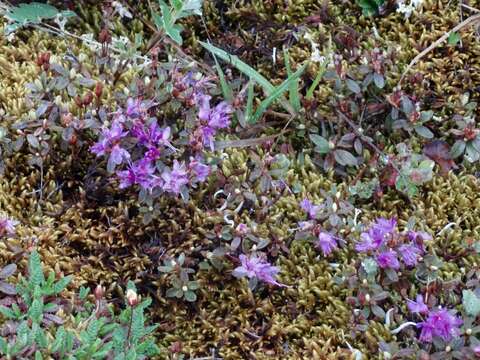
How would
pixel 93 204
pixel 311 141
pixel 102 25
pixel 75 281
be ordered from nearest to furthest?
pixel 75 281
pixel 93 204
pixel 311 141
pixel 102 25

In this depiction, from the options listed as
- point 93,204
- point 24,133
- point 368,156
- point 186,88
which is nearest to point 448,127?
point 368,156

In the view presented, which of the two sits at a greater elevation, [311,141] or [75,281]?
[311,141]

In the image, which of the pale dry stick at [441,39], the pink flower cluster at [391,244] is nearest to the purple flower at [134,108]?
the pink flower cluster at [391,244]

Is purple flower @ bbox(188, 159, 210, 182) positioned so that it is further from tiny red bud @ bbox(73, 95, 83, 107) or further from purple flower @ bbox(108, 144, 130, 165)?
tiny red bud @ bbox(73, 95, 83, 107)

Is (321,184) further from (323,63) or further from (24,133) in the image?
(24,133)

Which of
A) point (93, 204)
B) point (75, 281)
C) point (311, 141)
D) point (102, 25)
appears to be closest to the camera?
point (75, 281)

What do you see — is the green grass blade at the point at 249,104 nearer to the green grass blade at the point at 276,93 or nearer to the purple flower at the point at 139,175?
the green grass blade at the point at 276,93
